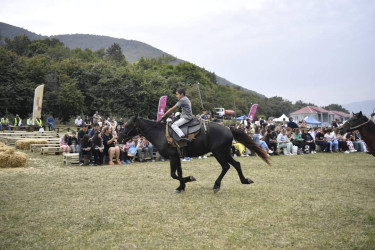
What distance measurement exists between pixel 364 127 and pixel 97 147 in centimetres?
1138

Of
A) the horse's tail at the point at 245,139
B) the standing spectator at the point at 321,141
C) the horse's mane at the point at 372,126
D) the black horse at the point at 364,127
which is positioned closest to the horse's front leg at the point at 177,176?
the horse's tail at the point at 245,139

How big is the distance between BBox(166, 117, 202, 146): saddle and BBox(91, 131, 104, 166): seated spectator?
7.01 meters

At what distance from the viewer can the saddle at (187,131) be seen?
8.92 metres

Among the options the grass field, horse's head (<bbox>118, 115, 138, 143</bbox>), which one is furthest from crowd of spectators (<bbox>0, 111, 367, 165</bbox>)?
horse's head (<bbox>118, 115, 138, 143</bbox>)

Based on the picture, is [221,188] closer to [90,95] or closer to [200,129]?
[200,129]

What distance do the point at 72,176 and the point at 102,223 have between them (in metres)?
6.35

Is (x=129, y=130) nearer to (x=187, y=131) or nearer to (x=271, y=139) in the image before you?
(x=187, y=131)

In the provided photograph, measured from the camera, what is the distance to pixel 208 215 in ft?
21.1

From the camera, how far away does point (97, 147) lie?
→ 1523 centimetres

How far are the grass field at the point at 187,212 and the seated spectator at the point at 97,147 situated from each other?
3880mm

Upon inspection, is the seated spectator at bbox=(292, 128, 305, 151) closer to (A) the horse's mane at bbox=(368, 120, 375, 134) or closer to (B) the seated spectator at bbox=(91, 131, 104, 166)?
(A) the horse's mane at bbox=(368, 120, 375, 134)

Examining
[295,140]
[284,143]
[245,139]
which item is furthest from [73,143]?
[295,140]

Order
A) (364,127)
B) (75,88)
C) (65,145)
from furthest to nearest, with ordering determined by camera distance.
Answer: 1. (75,88)
2. (65,145)
3. (364,127)

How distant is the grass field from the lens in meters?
5.07
